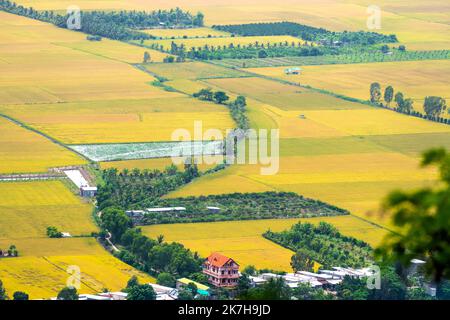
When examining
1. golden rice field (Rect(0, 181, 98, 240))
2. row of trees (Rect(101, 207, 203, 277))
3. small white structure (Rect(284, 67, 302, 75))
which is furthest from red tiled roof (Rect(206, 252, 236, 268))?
small white structure (Rect(284, 67, 302, 75))

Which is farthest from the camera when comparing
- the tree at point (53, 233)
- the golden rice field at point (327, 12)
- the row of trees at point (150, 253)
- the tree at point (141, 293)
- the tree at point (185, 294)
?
the golden rice field at point (327, 12)

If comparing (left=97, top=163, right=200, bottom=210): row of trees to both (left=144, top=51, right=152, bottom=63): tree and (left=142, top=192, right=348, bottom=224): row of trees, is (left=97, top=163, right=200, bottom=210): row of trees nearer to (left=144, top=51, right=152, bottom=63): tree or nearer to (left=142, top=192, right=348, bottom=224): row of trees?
(left=142, top=192, right=348, bottom=224): row of trees

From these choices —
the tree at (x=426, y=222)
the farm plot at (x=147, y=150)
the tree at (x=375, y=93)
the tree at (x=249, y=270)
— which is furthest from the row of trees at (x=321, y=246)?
the tree at (x=375, y=93)

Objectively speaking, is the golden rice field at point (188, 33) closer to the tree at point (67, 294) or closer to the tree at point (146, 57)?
the tree at point (146, 57)

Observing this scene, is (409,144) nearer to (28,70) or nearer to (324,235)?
(324,235)

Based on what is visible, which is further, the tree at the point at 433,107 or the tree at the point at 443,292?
the tree at the point at 433,107
